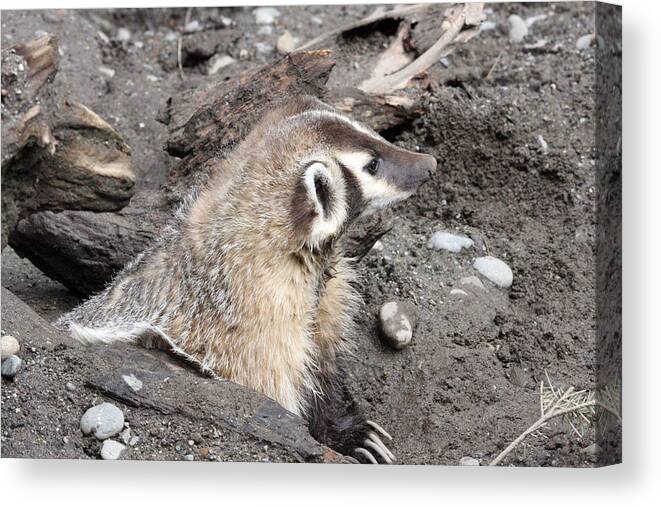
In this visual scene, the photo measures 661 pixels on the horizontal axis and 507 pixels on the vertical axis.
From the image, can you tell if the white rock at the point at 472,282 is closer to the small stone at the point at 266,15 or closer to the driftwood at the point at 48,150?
the driftwood at the point at 48,150

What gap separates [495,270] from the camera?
295cm

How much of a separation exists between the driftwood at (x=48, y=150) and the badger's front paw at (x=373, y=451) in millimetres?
1072

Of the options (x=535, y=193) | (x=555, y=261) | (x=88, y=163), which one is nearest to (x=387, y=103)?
(x=535, y=193)

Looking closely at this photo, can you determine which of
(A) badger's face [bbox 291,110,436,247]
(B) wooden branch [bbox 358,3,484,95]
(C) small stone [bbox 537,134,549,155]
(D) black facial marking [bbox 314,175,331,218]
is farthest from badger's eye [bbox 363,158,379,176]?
(C) small stone [bbox 537,134,549,155]

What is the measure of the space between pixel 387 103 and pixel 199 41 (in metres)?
0.86

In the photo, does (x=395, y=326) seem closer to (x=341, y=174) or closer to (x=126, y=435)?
(x=341, y=174)

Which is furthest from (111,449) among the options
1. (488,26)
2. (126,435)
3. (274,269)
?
(488,26)

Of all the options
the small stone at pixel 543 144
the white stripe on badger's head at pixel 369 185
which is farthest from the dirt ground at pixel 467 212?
the white stripe on badger's head at pixel 369 185

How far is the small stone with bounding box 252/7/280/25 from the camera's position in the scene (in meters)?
3.56

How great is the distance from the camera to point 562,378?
2.72 m

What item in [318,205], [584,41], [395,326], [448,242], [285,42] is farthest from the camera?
[285,42]

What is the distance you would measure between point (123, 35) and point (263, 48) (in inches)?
20.1

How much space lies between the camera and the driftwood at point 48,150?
2.92m

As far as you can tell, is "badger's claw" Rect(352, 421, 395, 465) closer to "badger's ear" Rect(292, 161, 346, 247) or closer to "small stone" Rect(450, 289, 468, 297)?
"small stone" Rect(450, 289, 468, 297)
